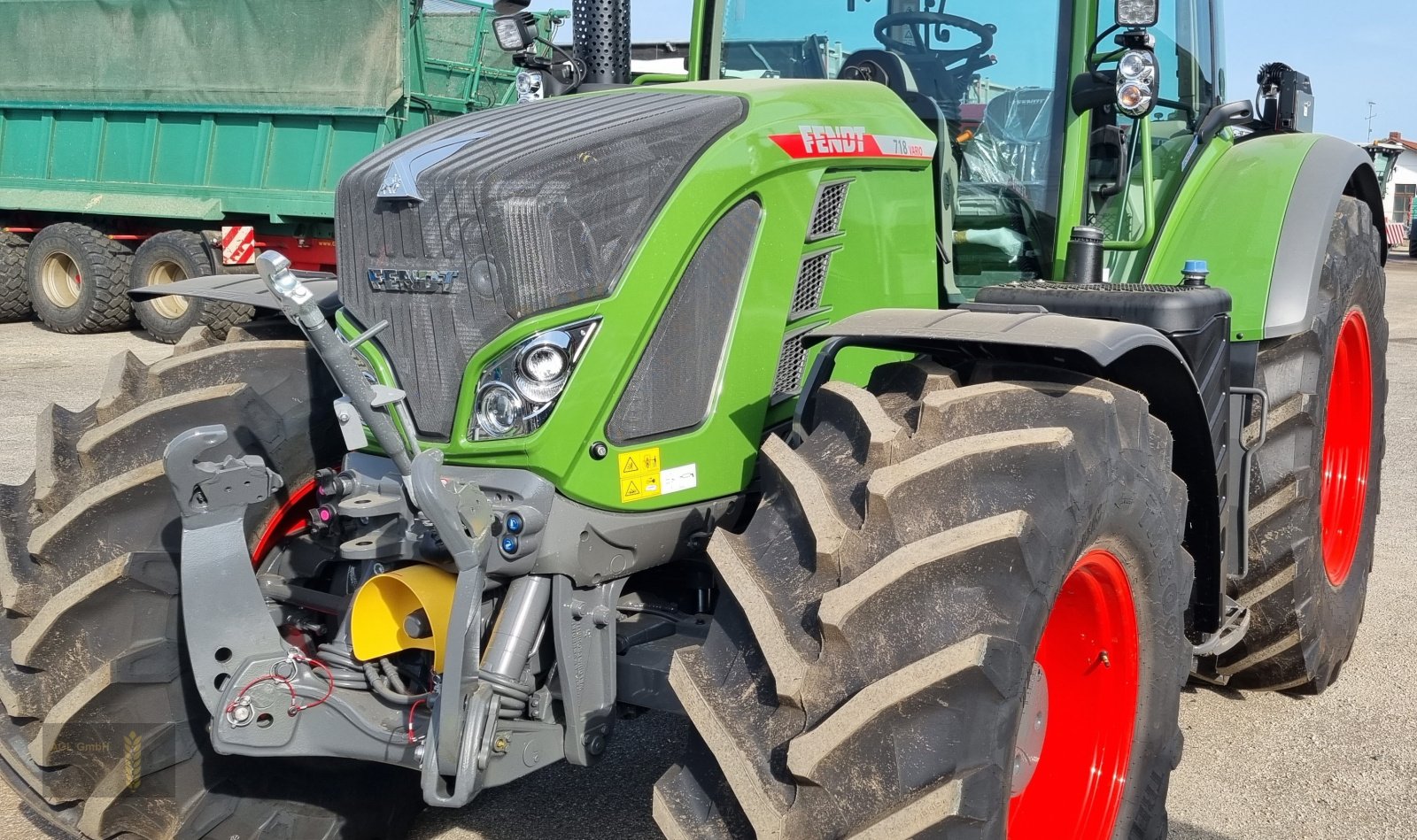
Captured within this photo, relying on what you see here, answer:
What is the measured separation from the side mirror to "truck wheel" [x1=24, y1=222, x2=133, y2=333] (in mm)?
11934

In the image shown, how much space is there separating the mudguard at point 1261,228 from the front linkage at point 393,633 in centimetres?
210

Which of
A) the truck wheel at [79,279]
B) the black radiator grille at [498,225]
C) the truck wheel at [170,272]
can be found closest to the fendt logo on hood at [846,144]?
the black radiator grille at [498,225]

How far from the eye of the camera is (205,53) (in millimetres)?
12734

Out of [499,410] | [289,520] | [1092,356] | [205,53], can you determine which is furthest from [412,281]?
[205,53]

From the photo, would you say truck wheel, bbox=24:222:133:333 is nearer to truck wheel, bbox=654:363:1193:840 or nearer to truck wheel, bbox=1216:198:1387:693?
truck wheel, bbox=1216:198:1387:693

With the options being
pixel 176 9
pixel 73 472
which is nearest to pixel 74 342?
pixel 176 9

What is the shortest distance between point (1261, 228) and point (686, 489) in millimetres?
2106

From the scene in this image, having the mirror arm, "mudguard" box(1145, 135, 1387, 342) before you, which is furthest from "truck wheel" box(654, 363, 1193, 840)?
the mirror arm

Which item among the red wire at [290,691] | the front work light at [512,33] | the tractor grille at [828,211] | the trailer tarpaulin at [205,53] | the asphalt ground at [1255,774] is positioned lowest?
the asphalt ground at [1255,774]

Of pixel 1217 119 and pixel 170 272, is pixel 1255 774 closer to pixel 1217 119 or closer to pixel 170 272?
pixel 1217 119

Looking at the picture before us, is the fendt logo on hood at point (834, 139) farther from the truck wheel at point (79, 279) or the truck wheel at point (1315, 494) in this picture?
the truck wheel at point (79, 279)

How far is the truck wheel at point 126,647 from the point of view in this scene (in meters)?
2.85

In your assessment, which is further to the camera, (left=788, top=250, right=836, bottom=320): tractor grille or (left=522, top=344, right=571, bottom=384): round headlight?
(left=788, top=250, right=836, bottom=320): tractor grille

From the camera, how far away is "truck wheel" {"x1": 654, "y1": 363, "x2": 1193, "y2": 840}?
6.86ft
